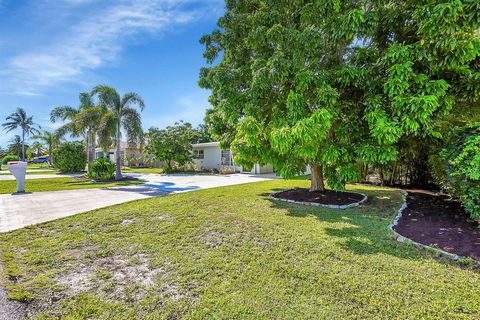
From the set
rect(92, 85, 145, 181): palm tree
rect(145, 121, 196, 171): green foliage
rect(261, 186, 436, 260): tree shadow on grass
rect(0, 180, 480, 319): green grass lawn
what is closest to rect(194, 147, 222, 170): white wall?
rect(145, 121, 196, 171): green foliage

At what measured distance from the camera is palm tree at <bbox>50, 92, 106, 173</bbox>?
602 inches

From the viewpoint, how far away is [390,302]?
2.76 m

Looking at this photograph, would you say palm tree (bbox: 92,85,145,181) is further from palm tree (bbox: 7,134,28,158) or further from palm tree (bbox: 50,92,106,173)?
palm tree (bbox: 7,134,28,158)

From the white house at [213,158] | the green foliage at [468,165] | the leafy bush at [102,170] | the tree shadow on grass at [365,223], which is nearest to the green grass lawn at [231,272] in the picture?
the tree shadow on grass at [365,223]

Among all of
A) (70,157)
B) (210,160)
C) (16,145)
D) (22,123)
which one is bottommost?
(210,160)

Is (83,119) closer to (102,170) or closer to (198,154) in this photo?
(102,170)

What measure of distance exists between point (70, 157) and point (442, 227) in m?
27.7

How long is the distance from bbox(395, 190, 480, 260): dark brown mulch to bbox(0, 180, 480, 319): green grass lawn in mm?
505

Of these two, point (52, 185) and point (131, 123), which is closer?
point (52, 185)

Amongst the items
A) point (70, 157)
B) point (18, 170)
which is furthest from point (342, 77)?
point (70, 157)

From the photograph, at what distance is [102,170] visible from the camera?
16016 mm

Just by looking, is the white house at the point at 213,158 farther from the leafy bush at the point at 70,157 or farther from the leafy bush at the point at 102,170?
the leafy bush at the point at 70,157

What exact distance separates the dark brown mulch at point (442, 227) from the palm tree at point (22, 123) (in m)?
55.3

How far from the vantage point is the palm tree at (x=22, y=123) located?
40906 mm
